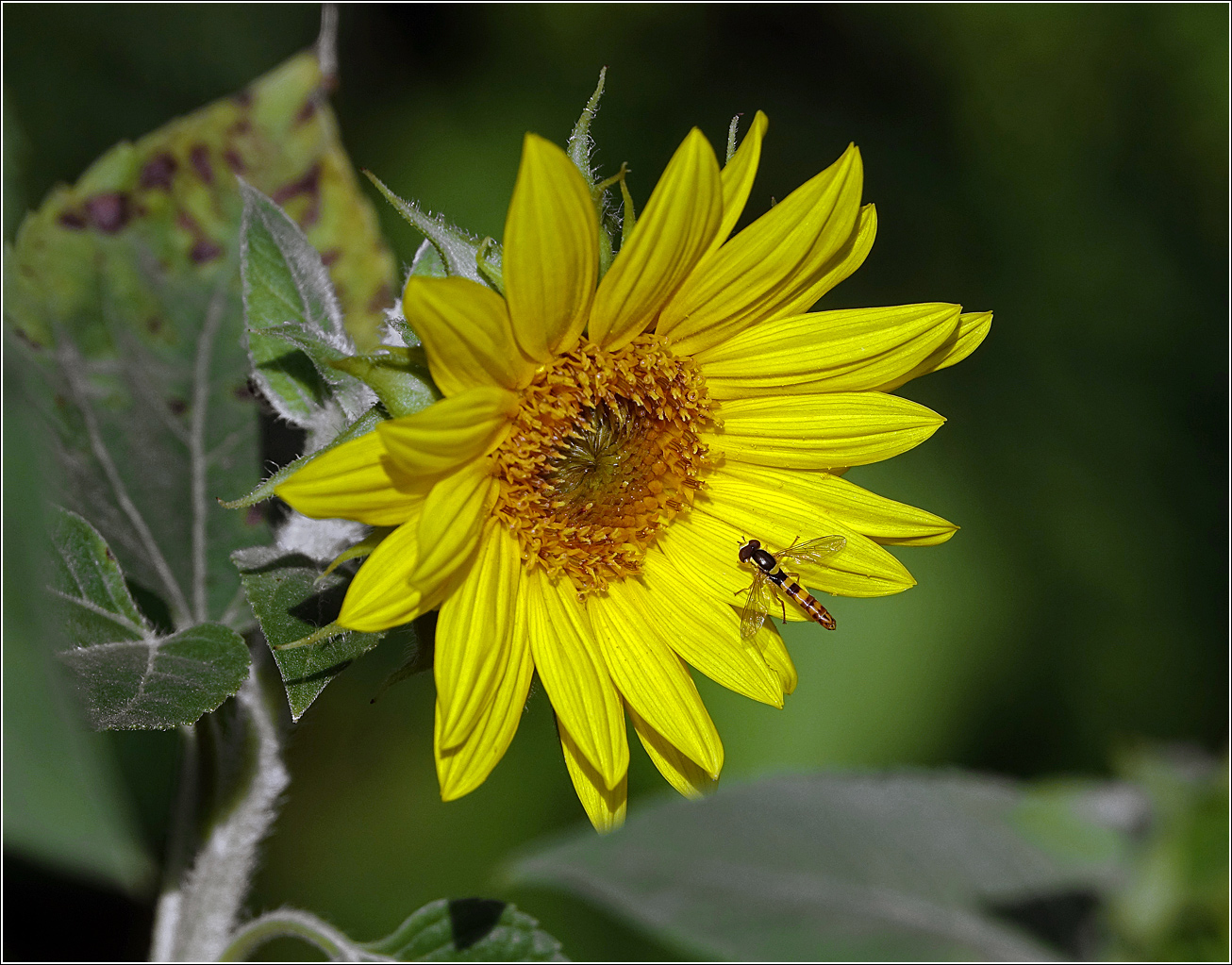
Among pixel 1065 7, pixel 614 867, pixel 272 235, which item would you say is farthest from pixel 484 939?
pixel 1065 7

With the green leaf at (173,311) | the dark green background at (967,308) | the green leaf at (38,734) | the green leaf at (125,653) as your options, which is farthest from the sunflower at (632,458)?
the dark green background at (967,308)

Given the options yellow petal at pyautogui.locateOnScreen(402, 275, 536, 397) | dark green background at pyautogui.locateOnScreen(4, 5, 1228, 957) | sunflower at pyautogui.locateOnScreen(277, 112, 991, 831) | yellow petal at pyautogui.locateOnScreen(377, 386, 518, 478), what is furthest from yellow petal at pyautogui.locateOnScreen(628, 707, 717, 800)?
dark green background at pyautogui.locateOnScreen(4, 5, 1228, 957)

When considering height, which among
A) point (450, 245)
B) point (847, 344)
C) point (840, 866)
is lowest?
point (840, 866)

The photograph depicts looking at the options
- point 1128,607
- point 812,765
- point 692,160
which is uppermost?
point 692,160

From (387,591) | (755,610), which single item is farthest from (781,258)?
(387,591)

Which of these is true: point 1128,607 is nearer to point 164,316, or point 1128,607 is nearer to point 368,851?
point 368,851

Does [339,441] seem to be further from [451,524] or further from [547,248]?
[547,248]

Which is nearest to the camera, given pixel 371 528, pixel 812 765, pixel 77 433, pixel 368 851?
pixel 371 528
